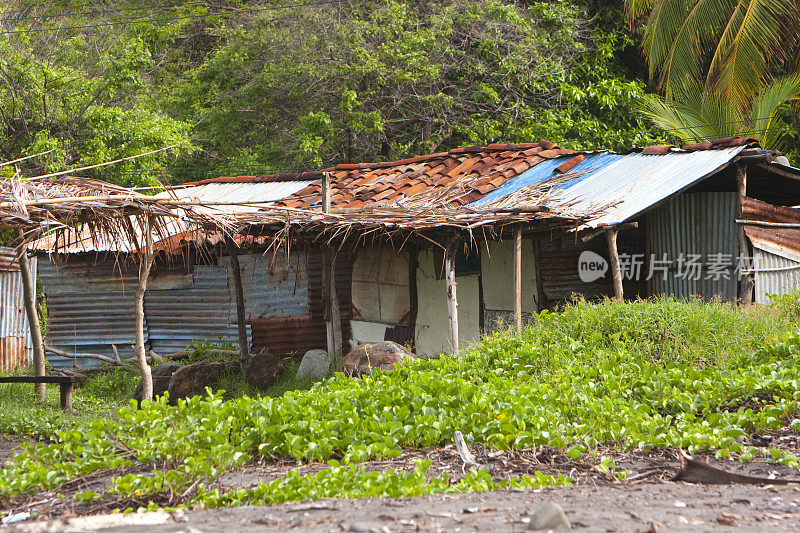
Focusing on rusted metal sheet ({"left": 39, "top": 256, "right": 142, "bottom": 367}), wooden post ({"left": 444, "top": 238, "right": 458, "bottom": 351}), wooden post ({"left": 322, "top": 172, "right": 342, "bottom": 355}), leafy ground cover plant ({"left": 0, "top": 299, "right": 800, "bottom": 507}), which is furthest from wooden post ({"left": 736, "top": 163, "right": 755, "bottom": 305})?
rusted metal sheet ({"left": 39, "top": 256, "right": 142, "bottom": 367})

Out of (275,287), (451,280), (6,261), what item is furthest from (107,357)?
(451,280)

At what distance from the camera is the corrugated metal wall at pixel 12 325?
44.4 ft

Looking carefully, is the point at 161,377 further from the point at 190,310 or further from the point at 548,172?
the point at 548,172

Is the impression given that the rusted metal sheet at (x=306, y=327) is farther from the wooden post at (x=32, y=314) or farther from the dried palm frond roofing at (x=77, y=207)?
the dried palm frond roofing at (x=77, y=207)

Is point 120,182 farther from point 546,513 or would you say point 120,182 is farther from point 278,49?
point 546,513

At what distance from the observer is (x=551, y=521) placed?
3.63m

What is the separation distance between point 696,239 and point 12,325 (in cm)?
1120

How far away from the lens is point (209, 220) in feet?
26.0

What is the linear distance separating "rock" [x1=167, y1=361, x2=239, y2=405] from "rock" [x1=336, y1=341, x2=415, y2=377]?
2627mm

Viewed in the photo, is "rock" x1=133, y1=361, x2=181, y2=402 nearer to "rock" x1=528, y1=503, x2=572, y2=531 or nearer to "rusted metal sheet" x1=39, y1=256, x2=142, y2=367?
"rusted metal sheet" x1=39, y1=256, x2=142, y2=367

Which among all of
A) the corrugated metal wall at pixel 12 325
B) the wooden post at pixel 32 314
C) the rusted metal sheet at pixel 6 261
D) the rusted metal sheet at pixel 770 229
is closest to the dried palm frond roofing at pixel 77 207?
the wooden post at pixel 32 314

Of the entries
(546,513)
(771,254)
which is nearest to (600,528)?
(546,513)

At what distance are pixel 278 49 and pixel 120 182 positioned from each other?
5.09 metres

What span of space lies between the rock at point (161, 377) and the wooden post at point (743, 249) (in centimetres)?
788
